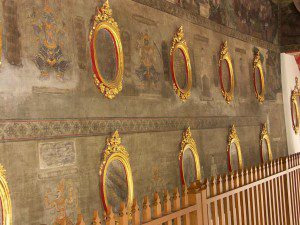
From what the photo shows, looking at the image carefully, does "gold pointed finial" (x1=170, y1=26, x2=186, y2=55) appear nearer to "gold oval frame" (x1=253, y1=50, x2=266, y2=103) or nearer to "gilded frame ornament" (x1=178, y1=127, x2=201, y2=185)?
"gilded frame ornament" (x1=178, y1=127, x2=201, y2=185)

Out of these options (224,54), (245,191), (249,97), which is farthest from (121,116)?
(249,97)

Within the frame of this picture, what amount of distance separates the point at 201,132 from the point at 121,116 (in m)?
3.01

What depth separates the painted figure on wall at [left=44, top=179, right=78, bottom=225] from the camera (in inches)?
246

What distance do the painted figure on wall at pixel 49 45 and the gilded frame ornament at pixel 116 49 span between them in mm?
644

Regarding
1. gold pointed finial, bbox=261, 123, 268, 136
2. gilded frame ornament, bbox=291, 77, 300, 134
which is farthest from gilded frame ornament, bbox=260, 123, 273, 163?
gilded frame ornament, bbox=291, 77, 300, 134

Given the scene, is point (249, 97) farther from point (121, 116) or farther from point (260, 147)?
point (121, 116)

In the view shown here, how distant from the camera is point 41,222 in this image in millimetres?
A: 6059

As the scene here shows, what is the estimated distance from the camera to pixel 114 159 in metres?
7.52

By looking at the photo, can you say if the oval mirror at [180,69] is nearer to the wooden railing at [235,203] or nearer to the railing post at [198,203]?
the wooden railing at [235,203]

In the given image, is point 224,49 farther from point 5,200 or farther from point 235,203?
point 5,200

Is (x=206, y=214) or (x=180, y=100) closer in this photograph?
(x=206, y=214)

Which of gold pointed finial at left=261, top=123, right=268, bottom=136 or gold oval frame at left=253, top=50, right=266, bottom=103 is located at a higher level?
gold oval frame at left=253, top=50, right=266, bottom=103

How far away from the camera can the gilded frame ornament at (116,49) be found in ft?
23.8

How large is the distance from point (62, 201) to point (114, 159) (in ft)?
4.32
